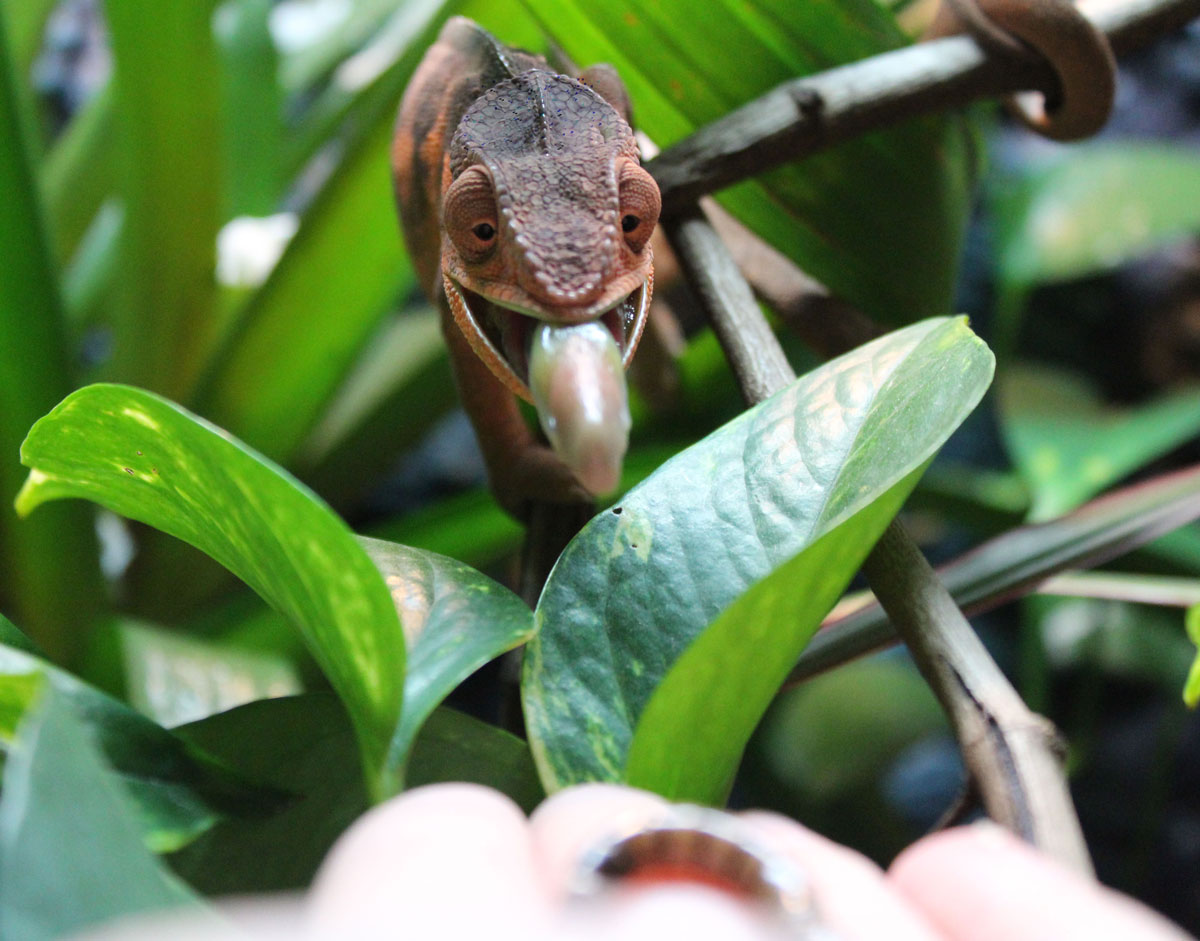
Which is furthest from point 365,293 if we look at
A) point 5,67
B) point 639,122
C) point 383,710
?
point 383,710

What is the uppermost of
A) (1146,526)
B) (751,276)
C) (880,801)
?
(751,276)

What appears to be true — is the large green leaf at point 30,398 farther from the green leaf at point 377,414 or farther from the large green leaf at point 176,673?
the green leaf at point 377,414

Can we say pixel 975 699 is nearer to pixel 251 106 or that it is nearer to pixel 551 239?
pixel 551 239

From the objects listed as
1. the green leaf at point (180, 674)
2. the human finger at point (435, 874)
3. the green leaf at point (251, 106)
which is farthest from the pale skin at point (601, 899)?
the green leaf at point (251, 106)

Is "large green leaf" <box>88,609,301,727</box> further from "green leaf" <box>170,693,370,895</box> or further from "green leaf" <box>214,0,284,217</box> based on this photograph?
"green leaf" <box>214,0,284,217</box>

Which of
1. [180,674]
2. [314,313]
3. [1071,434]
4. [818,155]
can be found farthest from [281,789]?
[1071,434]

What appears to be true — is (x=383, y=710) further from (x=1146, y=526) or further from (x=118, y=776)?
(x=1146, y=526)

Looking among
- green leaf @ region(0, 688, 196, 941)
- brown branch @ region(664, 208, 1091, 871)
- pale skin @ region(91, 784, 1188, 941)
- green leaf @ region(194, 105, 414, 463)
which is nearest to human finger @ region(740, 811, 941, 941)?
pale skin @ region(91, 784, 1188, 941)
